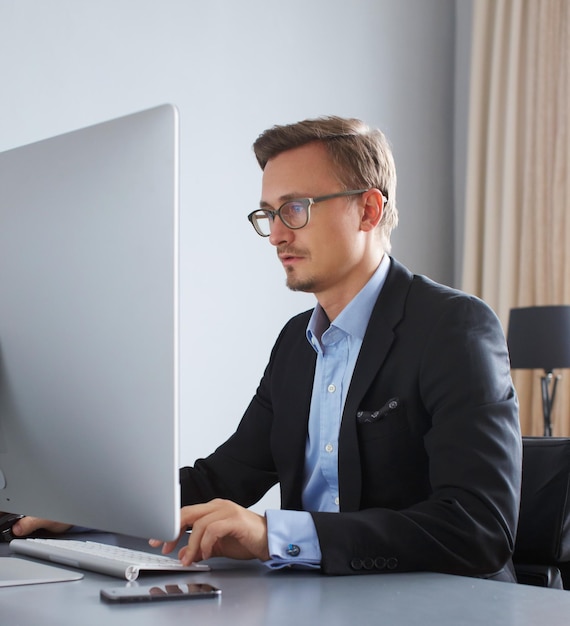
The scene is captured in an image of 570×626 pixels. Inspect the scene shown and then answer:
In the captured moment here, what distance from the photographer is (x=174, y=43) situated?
3461 mm

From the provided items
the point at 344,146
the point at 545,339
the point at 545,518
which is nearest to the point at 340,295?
the point at 344,146

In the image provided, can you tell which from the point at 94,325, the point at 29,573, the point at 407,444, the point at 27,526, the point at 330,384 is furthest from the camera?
the point at 330,384

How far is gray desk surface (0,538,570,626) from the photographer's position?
0.92 metres

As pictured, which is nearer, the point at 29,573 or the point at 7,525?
the point at 29,573

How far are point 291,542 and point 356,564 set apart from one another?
0.09 meters

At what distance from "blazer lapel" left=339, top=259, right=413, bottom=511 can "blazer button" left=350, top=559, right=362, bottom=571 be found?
1.30 ft

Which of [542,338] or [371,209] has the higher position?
[371,209]

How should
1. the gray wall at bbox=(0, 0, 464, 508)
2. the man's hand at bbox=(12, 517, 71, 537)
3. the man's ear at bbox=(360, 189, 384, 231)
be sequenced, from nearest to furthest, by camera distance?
1. the man's hand at bbox=(12, 517, 71, 537)
2. the man's ear at bbox=(360, 189, 384, 231)
3. the gray wall at bbox=(0, 0, 464, 508)

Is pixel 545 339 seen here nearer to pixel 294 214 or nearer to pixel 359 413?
pixel 294 214

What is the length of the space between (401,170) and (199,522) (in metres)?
3.60

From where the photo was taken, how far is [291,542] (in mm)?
1209

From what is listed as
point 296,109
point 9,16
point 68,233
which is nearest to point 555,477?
point 68,233

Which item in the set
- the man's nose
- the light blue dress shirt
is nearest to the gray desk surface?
the light blue dress shirt

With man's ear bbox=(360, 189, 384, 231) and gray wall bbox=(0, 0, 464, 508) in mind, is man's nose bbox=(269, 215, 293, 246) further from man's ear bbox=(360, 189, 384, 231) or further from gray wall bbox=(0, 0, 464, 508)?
gray wall bbox=(0, 0, 464, 508)
